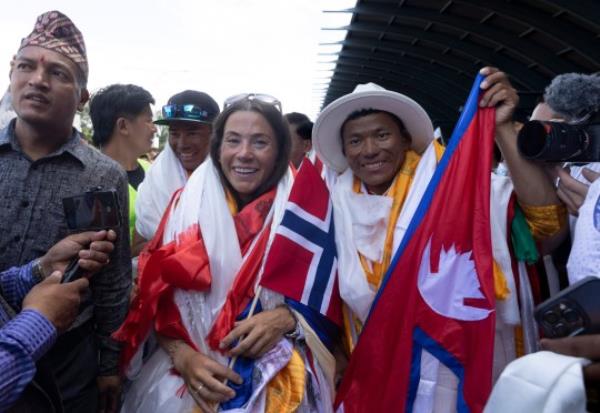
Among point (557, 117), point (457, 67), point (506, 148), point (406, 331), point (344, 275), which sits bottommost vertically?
point (406, 331)

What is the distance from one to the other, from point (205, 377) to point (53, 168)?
98cm

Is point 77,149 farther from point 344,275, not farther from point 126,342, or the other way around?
point 344,275

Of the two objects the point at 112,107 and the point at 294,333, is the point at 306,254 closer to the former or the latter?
the point at 294,333

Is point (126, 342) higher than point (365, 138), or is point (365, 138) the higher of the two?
point (365, 138)

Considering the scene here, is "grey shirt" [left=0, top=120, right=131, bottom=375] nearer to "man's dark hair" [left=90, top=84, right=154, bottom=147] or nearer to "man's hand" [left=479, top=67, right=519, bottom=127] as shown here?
"man's dark hair" [left=90, top=84, right=154, bottom=147]

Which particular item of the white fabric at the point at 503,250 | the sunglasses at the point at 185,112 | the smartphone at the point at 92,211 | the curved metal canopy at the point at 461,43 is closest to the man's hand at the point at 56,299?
the smartphone at the point at 92,211

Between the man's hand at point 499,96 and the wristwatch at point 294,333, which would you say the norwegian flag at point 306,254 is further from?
the man's hand at point 499,96

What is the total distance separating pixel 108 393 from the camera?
2111 millimetres

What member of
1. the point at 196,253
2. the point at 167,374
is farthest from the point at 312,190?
the point at 167,374

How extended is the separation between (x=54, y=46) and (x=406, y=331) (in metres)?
1.68

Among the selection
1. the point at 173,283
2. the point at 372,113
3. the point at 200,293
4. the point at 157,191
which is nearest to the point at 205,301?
the point at 200,293

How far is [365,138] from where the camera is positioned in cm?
223

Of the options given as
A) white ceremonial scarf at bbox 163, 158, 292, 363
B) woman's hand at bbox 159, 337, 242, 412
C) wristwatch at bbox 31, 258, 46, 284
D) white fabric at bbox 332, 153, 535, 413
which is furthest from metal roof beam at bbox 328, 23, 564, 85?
wristwatch at bbox 31, 258, 46, 284

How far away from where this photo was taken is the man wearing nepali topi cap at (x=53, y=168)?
1858 mm
